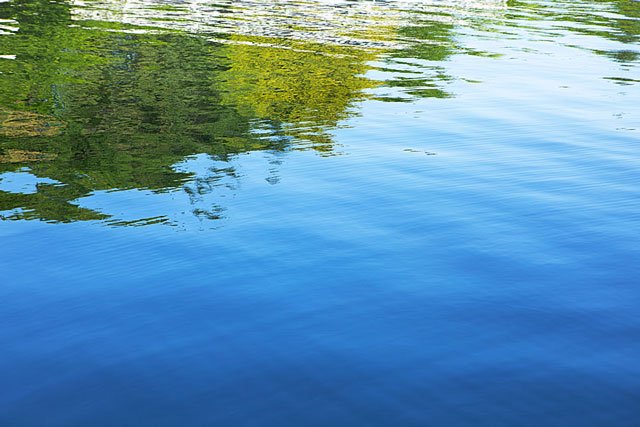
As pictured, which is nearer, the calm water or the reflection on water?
A: the calm water

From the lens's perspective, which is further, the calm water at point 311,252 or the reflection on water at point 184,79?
the reflection on water at point 184,79

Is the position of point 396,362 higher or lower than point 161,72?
lower

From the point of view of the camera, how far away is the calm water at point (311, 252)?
5.86 metres

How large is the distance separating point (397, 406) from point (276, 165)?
6.44 meters

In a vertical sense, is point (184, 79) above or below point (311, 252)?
above

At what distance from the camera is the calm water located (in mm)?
5859

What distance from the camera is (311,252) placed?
27.8 ft

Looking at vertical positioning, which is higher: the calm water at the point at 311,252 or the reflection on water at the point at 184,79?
the reflection on water at the point at 184,79

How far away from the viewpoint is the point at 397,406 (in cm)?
571

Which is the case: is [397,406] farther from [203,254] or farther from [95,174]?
[95,174]

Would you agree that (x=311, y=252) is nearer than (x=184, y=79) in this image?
Yes

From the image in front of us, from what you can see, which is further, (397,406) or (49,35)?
(49,35)

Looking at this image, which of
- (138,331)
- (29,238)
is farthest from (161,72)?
(138,331)

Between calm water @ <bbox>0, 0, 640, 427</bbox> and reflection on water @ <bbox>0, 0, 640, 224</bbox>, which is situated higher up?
reflection on water @ <bbox>0, 0, 640, 224</bbox>
